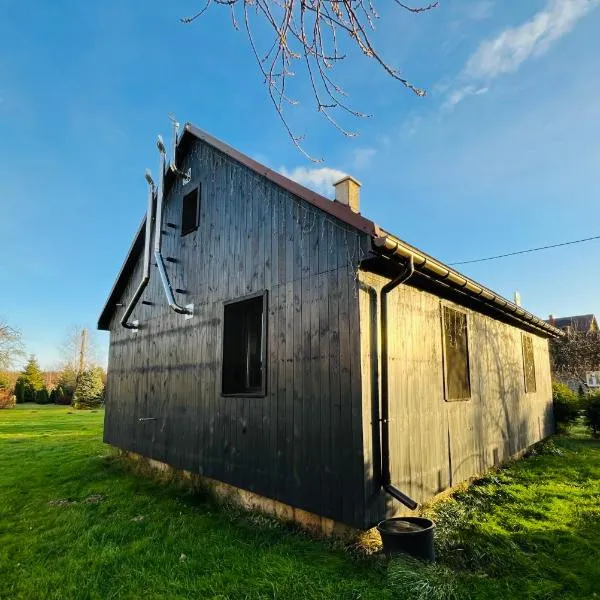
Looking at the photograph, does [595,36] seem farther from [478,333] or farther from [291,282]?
[478,333]

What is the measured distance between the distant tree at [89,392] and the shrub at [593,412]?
25.9 m

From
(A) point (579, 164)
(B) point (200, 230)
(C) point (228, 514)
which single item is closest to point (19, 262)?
(B) point (200, 230)

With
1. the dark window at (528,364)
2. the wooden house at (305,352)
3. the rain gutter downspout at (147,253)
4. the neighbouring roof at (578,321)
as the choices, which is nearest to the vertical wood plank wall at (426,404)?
the wooden house at (305,352)

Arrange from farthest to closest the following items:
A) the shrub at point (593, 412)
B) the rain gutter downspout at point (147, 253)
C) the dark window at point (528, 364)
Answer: the shrub at point (593, 412) < the dark window at point (528, 364) < the rain gutter downspout at point (147, 253)

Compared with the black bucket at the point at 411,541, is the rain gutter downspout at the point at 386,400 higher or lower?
higher

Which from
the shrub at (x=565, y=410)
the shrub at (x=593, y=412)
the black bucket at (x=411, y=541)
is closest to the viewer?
the black bucket at (x=411, y=541)

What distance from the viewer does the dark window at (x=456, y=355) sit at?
5.49 metres

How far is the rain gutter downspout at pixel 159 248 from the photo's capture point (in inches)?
257

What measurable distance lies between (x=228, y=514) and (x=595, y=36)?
19.9 ft

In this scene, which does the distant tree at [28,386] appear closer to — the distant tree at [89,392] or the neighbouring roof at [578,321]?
the distant tree at [89,392]

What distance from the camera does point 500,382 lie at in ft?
23.8

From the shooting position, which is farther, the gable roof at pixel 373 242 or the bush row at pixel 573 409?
the bush row at pixel 573 409

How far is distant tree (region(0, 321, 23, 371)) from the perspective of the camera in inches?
1182

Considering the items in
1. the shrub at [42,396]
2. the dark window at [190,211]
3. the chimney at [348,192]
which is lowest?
the shrub at [42,396]
